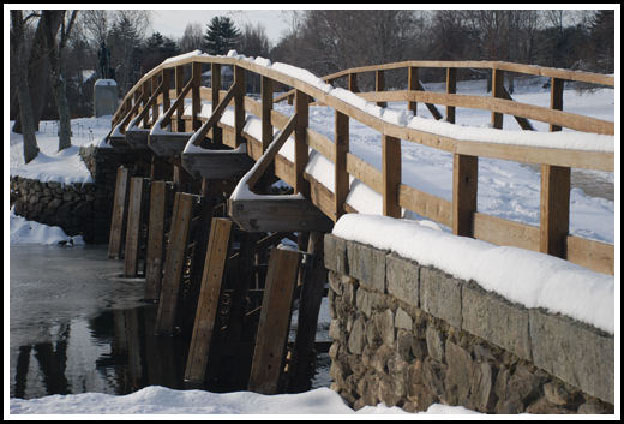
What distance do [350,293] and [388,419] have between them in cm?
193

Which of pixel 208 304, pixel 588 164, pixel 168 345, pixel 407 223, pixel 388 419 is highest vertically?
pixel 588 164

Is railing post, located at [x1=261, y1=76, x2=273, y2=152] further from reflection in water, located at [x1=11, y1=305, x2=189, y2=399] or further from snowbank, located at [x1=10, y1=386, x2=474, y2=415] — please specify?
snowbank, located at [x1=10, y1=386, x2=474, y2=415]

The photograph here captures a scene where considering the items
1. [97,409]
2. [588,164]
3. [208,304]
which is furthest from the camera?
[208,304]

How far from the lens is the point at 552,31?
3509 centimetres

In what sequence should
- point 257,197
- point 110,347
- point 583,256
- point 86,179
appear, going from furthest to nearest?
point 86,179
point 110,347
point 257,197
point 583,256

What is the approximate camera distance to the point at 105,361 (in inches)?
475

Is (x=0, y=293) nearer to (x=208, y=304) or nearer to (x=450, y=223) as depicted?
(x=450, y=223)

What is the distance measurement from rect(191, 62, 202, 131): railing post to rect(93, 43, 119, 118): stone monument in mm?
18402

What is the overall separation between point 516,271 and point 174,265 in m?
9.34

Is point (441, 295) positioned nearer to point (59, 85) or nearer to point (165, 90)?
point (165, 90)

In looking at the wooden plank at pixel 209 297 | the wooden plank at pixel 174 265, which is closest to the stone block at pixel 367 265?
the wooden plank at pixel 209 297

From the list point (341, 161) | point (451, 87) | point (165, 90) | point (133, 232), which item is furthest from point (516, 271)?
point (133, 232)

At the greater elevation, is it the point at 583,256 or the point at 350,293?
the point at 583,256

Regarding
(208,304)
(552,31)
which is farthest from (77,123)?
(208,304)
